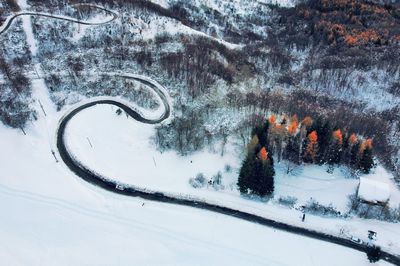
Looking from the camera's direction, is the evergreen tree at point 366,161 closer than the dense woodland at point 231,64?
Yes

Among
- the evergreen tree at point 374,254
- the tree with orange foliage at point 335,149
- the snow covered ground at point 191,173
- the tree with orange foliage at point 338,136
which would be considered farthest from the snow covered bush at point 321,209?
the tree with orange foliage at point 338,136

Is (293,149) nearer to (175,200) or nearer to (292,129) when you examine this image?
(292,129)

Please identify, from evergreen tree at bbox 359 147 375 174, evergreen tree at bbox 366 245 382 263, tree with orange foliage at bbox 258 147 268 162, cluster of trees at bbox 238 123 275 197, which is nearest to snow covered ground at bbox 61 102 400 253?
cluster of trees at bbox 238 123 275 197

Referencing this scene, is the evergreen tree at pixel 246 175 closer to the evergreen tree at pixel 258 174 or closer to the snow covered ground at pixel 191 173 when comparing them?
the evergreen tree at pixel 258 174

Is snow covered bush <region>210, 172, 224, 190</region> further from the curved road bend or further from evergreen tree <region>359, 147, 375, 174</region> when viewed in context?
evergreen tree <region>359, 147, 375, 174</region>

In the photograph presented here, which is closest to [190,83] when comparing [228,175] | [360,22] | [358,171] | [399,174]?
[228,175]

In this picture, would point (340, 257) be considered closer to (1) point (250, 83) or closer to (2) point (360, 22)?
(1) point (250, 83)

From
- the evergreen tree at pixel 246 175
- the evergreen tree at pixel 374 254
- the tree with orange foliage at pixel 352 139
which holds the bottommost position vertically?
the evergreen tree at pixel 374 254
